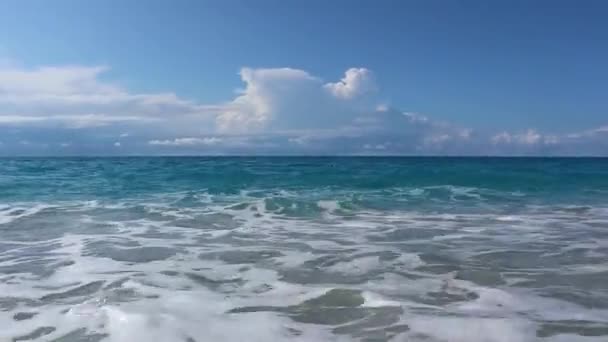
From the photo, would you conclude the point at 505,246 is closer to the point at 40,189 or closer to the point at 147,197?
the point at 147,197

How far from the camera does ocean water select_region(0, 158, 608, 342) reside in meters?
5.08

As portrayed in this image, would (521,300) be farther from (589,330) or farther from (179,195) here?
(179,195)

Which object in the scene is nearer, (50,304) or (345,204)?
(50,304)

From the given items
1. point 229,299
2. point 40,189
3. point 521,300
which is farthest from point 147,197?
point 521,300

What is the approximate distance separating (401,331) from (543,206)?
1351 cm

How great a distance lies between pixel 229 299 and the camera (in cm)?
609

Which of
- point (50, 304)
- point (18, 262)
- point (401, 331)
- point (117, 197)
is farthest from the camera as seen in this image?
point (117, 197)

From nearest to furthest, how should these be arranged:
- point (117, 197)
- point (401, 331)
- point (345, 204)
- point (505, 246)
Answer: point (401, 331), point (505, 246), point (345, 204), point (117, 197)

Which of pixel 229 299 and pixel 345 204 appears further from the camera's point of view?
pixel 345 204

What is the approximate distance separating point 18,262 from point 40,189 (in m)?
14.3

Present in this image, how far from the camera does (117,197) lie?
18219mm

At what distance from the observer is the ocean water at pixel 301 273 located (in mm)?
5078

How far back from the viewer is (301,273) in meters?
7.23

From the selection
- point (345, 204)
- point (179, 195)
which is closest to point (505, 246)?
point (345, 204)
